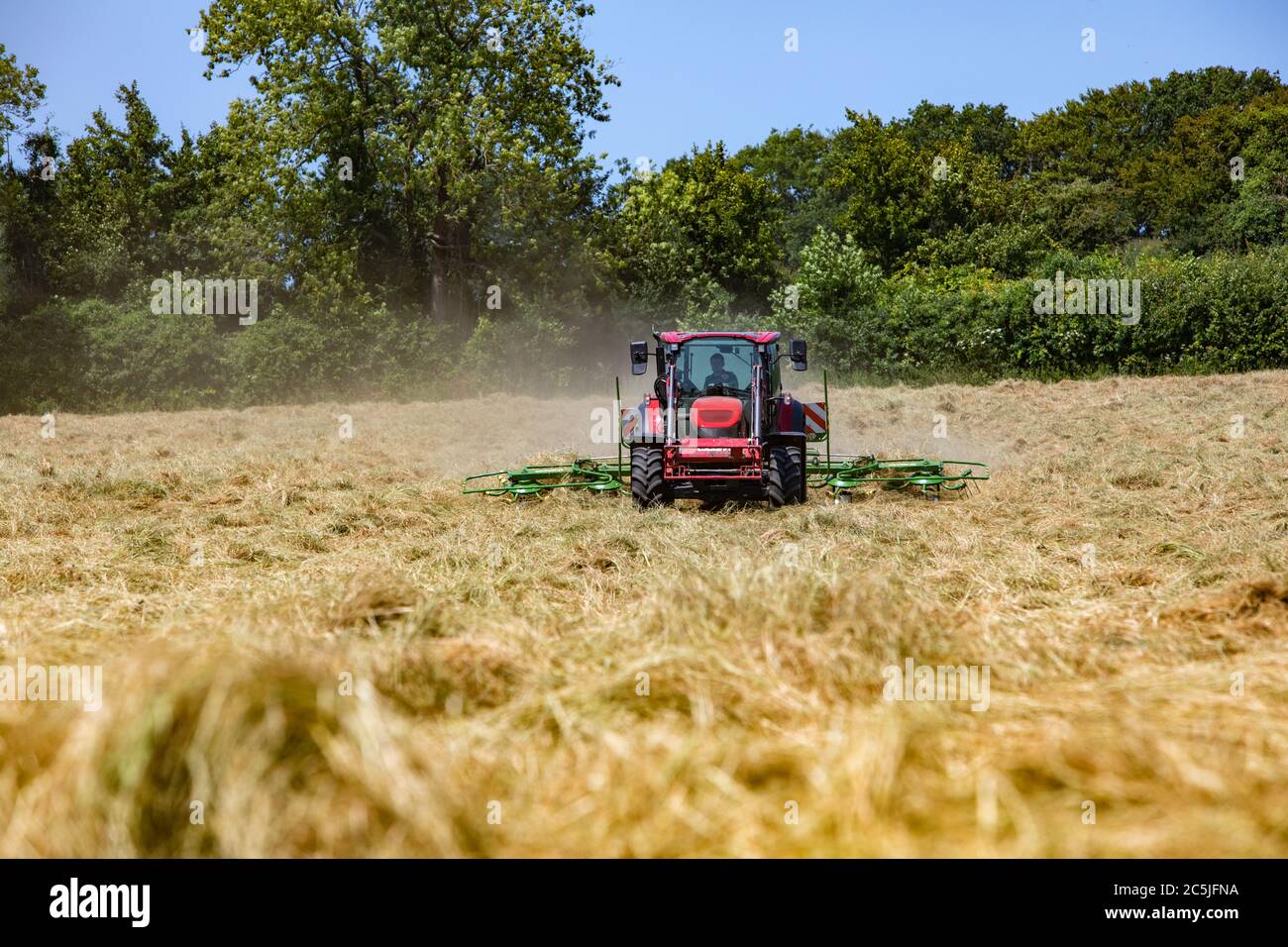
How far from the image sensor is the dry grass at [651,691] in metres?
2.65

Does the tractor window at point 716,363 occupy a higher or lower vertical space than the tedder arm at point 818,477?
higher

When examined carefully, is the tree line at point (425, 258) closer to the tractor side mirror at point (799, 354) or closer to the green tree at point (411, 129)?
the green tree at point (411, 129)

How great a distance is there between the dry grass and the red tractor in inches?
59.8

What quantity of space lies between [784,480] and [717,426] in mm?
820

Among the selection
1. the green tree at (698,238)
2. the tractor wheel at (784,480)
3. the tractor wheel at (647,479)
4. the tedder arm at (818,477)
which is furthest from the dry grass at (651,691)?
the green tree at (698,238)

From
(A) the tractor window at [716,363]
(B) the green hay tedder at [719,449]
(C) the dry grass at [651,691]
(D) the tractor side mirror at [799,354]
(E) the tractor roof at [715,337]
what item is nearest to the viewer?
(C) the dry grass at [651,691]

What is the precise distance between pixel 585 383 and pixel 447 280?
499 cm

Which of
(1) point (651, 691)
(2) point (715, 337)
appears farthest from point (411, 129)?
(1) point (651, 691)

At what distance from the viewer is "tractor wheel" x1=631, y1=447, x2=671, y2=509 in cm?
945

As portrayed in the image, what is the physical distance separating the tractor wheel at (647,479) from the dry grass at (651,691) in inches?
54.5

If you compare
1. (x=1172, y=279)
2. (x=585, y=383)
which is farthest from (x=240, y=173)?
(x=1172, y=279)

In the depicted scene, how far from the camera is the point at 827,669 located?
12.0 ft
